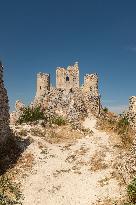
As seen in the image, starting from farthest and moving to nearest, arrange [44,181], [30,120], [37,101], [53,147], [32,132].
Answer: [37,101], [30,120], [32,132], [53,147], [44,181]

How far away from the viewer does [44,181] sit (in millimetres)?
27156

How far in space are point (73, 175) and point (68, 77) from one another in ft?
99.9

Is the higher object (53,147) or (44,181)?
(53,147)

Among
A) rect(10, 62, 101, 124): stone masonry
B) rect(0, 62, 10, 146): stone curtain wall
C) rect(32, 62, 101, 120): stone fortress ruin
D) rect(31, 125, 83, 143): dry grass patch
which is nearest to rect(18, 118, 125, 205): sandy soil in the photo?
rect(31, 125, 83, 143): dry grass patch

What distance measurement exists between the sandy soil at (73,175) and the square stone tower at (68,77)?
1933 cm

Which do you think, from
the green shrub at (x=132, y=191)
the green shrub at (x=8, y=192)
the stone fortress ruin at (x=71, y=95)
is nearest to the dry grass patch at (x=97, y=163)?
the green shrub at (x=132, y=191)

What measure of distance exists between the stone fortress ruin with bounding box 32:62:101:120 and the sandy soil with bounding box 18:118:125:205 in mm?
15054

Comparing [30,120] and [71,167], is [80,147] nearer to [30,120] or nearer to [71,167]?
[71,167]

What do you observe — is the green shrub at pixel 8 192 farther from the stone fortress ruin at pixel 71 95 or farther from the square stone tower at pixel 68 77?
the square stone tower at pixel 68 77

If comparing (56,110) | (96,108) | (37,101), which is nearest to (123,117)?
(96,108)

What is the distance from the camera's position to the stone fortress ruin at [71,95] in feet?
175

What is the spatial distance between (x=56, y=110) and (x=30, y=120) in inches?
253

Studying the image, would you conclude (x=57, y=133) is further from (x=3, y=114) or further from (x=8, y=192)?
(x=8, y=192)

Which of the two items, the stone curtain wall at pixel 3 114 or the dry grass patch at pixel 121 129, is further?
the dry grass patch at pixel 121 129
